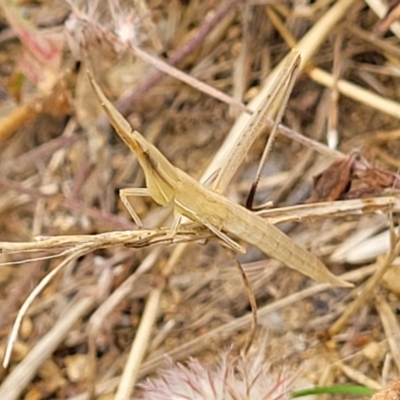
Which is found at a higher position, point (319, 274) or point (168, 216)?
point (168, 216)

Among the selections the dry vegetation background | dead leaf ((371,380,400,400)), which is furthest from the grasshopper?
dead leaf ((371,380,400,400))

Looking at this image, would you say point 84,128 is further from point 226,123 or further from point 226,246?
point 226,246

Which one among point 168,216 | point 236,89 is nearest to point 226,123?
point 236,89

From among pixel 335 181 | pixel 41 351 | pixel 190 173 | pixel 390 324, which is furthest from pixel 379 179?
pixel 41 351

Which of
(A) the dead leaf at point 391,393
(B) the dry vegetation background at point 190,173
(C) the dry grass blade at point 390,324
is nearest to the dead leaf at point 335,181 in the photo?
(B) the dry vegetation background at point 190,173

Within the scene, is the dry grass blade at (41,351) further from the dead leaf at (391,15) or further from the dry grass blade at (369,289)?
the dead leaf at (391,15)

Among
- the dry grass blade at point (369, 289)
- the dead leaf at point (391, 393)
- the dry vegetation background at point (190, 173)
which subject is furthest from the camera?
the dry vegetation background at point (190, 173)
